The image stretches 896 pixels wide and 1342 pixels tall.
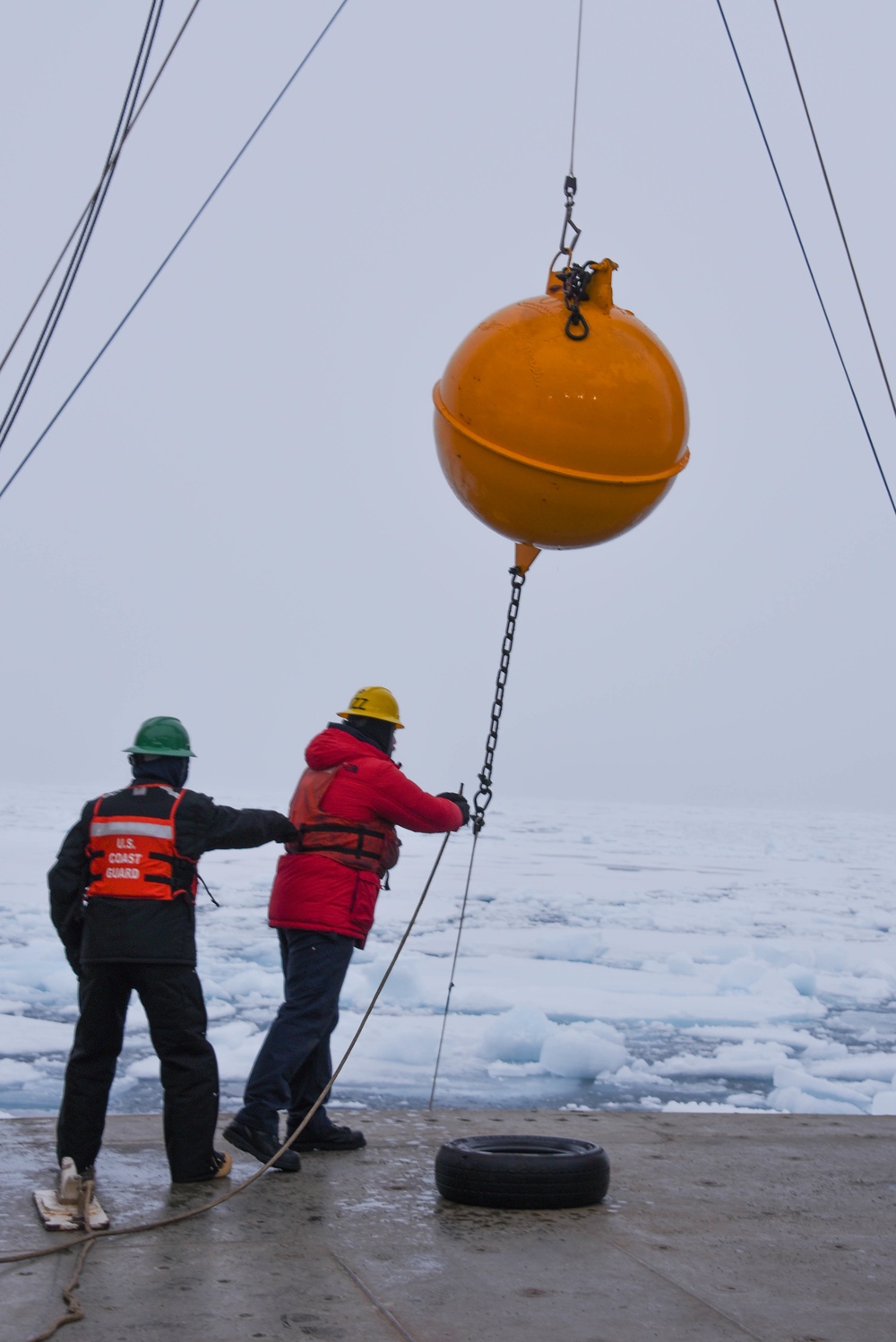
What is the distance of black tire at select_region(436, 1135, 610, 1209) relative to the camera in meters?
3.03

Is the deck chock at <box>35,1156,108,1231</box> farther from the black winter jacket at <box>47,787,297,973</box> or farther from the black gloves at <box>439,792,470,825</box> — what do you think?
the black gloves at <box>439,792,470,825</box>

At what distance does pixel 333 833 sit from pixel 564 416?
1.30 metres

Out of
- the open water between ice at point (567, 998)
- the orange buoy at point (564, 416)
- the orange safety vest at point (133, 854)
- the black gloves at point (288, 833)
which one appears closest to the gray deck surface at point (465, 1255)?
the orange safety vest at point (133, 854)

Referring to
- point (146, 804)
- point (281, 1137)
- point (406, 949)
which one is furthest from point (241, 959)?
point (146, 804)

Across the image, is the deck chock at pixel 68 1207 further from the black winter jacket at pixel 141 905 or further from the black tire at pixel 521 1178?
the black tire at pixel 521 1178

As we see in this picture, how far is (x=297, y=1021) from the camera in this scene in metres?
3.39

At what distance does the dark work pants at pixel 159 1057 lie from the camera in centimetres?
309

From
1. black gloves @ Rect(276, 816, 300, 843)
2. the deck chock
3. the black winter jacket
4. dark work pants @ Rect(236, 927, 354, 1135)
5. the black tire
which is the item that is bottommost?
the deck chock

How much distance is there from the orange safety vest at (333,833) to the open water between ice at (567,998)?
366cm

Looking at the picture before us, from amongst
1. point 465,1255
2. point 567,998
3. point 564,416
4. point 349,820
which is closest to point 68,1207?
point 465,1255

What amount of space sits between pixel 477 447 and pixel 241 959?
8.89 meters

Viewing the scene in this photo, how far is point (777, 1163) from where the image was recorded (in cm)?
367

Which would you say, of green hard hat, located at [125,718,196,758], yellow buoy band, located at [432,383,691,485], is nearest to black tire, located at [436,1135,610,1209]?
green hard hat, located at [125,718,196,758]

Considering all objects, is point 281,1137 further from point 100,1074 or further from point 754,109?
point 754,109
